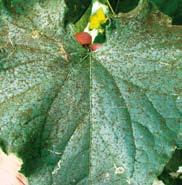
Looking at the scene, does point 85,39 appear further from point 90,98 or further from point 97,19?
point 90,98

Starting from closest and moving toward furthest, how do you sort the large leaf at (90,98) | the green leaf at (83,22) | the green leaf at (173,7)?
the large leaf at (90,98), the green leaf at (173,7), the green leaf at (83,22)

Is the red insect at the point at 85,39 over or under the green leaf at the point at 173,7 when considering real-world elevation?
under

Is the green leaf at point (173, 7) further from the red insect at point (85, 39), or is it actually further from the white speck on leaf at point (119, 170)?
the white speck on leaf at point (119, 170)

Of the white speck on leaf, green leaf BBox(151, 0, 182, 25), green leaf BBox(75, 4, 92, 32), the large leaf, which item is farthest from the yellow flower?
the white speck on leaf

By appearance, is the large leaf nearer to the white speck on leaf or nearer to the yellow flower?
the white speck on leaf

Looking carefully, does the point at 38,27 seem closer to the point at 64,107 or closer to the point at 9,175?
the point at 64,107

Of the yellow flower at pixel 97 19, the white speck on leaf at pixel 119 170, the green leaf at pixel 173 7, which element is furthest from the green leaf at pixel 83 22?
the white speck on leaf at pixel 119 170

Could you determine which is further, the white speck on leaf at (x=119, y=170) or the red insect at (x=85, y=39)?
the red insect at (x=85, y=39)
